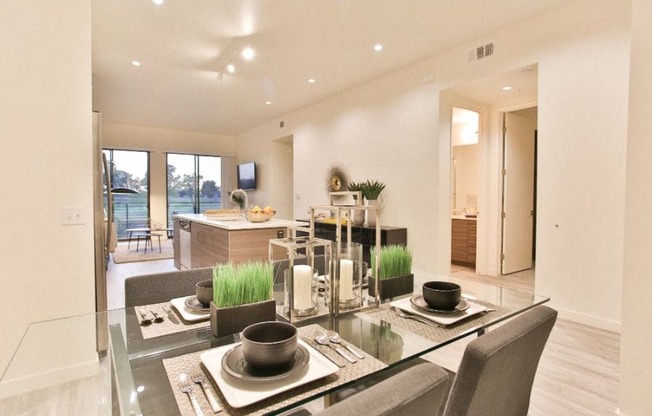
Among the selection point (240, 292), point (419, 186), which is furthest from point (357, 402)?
point (419, 186)

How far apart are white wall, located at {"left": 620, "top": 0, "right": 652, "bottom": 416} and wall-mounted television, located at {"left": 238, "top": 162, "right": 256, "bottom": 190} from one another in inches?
309

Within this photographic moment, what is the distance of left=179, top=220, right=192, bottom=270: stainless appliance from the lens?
4883 mm

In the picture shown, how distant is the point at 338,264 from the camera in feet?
4.18

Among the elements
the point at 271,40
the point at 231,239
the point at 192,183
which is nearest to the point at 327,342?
the point at 231,239

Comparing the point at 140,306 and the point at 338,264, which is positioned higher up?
the point at 338,264

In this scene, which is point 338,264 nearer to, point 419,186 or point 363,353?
point 363,353

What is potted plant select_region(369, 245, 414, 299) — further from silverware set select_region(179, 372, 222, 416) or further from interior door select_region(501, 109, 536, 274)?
interior door select_region(501, 109, 536, 274)

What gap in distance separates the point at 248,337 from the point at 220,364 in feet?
0.32

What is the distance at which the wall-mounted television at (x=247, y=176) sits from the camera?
877cm

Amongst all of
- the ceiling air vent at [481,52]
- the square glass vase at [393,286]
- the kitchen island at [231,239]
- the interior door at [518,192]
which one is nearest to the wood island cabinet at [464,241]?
the interior door at [518,192]

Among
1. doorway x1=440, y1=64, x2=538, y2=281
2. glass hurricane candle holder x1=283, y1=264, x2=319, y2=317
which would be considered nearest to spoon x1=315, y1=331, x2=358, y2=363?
glass hurricane candle holder x1=283, y1=264, x2=319, y2=317

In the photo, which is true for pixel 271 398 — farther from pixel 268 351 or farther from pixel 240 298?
pixel 240 298

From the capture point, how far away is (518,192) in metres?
5.04

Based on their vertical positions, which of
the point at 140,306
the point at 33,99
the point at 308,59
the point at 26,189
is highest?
the point at 308,59
